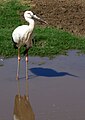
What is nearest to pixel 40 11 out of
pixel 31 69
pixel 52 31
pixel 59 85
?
pixel 52 31

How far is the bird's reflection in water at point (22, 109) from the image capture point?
325 inches

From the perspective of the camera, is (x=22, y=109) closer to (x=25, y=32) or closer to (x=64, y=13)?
(x=25, y=32)

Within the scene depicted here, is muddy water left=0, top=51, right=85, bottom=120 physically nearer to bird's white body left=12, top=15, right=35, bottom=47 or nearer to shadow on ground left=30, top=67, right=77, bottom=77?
shadow on ground left=30, top=67, right=77, bottom=77

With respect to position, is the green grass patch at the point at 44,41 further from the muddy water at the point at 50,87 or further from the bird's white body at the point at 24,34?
the bird's white body at the point at 24,34

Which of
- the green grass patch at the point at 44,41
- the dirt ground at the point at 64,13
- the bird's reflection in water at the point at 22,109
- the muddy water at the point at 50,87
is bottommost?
the bird's reflection in water at the point at 22,109

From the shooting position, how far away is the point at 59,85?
963 centimetres

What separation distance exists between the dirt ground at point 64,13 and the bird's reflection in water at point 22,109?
474cm

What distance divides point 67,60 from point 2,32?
108 inches

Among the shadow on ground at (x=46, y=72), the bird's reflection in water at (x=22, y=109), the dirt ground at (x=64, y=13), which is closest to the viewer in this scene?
the bird's reflection in water at (x=22, y=109)

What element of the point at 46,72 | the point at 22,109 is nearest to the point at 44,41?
the point at 46,72

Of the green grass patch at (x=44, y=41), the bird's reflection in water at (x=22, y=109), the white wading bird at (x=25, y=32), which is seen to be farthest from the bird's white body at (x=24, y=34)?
the bird's reflection in water at (x=22, y=109)

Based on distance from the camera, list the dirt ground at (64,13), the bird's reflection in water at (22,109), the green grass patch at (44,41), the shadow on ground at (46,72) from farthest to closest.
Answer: the dirt ground at (64,13)
the green grass patch at (44,41)
the shadow on ground at (46,72)
the bird's reflection in water at (22,109)

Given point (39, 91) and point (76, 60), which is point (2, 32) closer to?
point (76, 60)

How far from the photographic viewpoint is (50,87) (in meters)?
9.54
